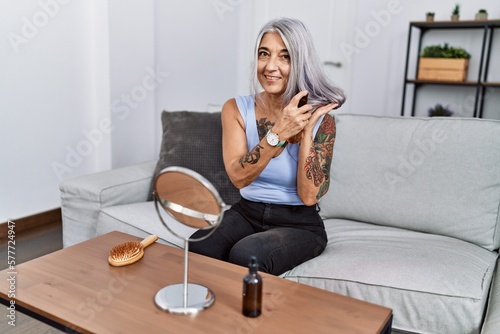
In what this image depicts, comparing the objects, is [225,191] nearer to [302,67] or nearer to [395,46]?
[302,67]

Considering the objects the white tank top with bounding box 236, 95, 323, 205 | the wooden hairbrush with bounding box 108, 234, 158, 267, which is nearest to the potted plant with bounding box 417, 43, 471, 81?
the white tank top with bounding box 236, 95, 323, 205

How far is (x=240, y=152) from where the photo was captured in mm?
1543

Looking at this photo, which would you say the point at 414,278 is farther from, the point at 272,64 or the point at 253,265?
the point at 272,64

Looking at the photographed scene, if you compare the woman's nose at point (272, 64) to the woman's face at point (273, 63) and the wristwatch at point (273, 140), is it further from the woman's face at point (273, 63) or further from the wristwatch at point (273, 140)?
→ the wristwatch at point (273, 140)

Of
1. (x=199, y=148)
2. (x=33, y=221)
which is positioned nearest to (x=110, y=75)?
(x=33, y=221)

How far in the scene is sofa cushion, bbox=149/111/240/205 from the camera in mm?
2057

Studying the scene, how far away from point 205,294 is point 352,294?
526 millimetres

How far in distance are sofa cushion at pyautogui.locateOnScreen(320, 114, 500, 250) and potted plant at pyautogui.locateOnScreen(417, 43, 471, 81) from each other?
1.74 metres

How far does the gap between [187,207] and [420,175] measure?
1.10 m

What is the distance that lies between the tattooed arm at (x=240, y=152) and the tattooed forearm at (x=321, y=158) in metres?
0.11

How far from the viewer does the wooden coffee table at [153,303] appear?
3.13 feet

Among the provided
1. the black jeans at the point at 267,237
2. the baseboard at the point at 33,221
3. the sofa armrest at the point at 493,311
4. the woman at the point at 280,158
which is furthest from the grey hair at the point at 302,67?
the baseboard at the point at 33,221

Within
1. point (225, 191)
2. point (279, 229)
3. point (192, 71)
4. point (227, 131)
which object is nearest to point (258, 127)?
point (227, 131)

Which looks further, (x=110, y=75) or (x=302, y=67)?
(x=110, y=75)
